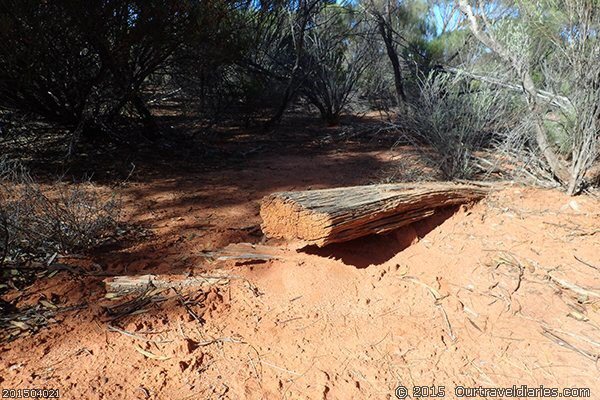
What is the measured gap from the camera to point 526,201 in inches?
163

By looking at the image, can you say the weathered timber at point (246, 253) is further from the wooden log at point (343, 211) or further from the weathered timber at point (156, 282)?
the weathered timber at point (156, 282)

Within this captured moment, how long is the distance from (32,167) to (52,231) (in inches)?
122

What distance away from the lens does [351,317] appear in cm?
289

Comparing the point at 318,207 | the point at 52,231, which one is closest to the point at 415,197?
the point at 318,207

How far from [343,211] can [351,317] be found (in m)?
0.75

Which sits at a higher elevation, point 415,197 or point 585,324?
point 415,197

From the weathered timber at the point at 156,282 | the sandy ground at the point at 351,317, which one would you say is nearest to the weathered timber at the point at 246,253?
the sandy ground at the point at 351,317

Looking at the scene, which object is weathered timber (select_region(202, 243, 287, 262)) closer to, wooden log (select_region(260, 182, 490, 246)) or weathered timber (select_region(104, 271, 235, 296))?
wooden log (select_region(260, 182, 490, 246))

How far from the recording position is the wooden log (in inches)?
122

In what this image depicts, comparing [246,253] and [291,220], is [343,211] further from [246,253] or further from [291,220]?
[246,253]

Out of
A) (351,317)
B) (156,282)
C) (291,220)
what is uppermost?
(291,220)

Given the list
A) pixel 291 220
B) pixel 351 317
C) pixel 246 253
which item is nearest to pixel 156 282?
pixel 246 253

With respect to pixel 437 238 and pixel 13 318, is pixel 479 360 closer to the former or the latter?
pixel 437 238

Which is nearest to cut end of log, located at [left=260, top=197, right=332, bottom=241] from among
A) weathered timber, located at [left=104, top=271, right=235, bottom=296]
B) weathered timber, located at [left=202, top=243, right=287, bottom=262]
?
weathered timber, located at [left=202, top=243, right=287, bottom=262]
